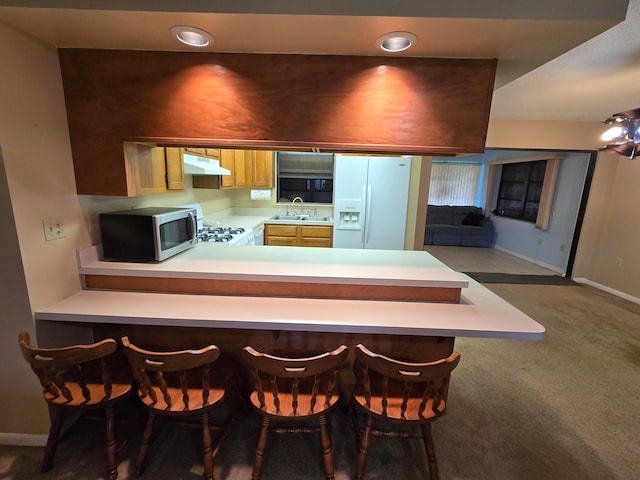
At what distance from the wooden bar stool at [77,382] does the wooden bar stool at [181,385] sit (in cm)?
13

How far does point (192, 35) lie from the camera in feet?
4.31

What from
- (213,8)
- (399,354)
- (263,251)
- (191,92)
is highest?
(213,8)

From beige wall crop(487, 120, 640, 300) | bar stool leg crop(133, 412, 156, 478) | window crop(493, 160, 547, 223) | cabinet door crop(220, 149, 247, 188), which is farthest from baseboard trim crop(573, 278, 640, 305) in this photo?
bar stool leg crop(133, 412, 156, 478)

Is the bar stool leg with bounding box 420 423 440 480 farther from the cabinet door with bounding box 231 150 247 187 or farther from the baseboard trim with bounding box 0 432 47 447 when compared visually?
the cabinet door with bounding box 231 150 247 187

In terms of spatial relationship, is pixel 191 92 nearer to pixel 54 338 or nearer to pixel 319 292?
pixel 319 292

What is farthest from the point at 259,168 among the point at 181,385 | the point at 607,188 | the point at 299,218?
the point at 607,188

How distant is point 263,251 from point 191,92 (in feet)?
3.59

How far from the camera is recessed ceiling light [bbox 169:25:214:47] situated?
4.13 ft

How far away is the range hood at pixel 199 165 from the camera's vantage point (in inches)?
98.9

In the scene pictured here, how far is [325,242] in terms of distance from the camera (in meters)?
4.50

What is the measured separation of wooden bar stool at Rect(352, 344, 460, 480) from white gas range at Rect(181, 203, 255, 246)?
203cm

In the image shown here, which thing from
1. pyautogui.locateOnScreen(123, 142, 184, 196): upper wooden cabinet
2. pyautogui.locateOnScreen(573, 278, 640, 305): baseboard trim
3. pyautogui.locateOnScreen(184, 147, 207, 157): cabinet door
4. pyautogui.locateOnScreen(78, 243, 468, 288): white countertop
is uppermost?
pyautogui.locateOnScreen(184, 147, 207, 157): cabinet door

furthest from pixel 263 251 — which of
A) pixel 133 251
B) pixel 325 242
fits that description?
pixel 325 242

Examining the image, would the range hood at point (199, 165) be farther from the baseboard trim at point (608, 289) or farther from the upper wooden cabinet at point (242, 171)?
the baseboard trim at point (608, 289)
